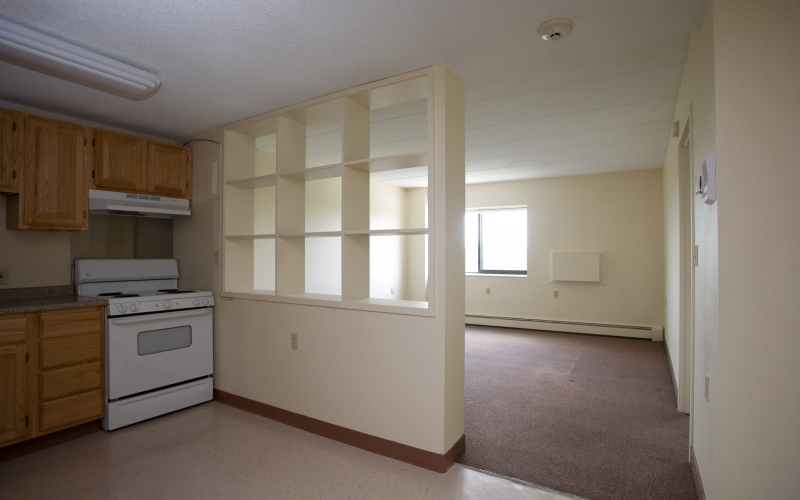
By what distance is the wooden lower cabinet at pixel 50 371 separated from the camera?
8.18ft

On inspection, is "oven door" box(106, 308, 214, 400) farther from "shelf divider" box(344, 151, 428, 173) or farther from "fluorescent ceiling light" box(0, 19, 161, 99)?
"shelf divider" box(344, 151, 428, 173)

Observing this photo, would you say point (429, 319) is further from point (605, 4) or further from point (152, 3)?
point (152, 3)

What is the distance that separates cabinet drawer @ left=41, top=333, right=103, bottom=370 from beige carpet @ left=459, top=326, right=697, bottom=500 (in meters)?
2.60

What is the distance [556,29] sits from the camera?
6.40 ft

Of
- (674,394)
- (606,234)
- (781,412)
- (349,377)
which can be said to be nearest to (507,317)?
(606,234)

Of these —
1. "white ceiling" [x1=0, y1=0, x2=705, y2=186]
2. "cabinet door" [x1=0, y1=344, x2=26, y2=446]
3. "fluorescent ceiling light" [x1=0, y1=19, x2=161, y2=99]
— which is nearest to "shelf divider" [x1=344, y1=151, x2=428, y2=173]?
"white ceiling" [x1=0, y1=0, x2=705, y2=186]

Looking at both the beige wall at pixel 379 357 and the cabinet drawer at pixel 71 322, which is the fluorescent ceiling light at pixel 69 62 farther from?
the beige wall at pixel 379 357

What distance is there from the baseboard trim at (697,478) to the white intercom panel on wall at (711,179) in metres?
1.36

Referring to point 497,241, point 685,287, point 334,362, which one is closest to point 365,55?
point 334,362

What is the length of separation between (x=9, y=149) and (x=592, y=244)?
6.31 m

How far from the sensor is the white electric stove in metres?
2.93

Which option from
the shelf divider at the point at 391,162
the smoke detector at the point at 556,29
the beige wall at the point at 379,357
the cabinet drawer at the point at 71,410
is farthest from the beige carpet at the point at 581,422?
the cabinet drawer at the point at 71,410

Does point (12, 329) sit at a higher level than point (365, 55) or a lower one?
lower

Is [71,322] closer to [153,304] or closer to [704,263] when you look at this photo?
[153,304]
